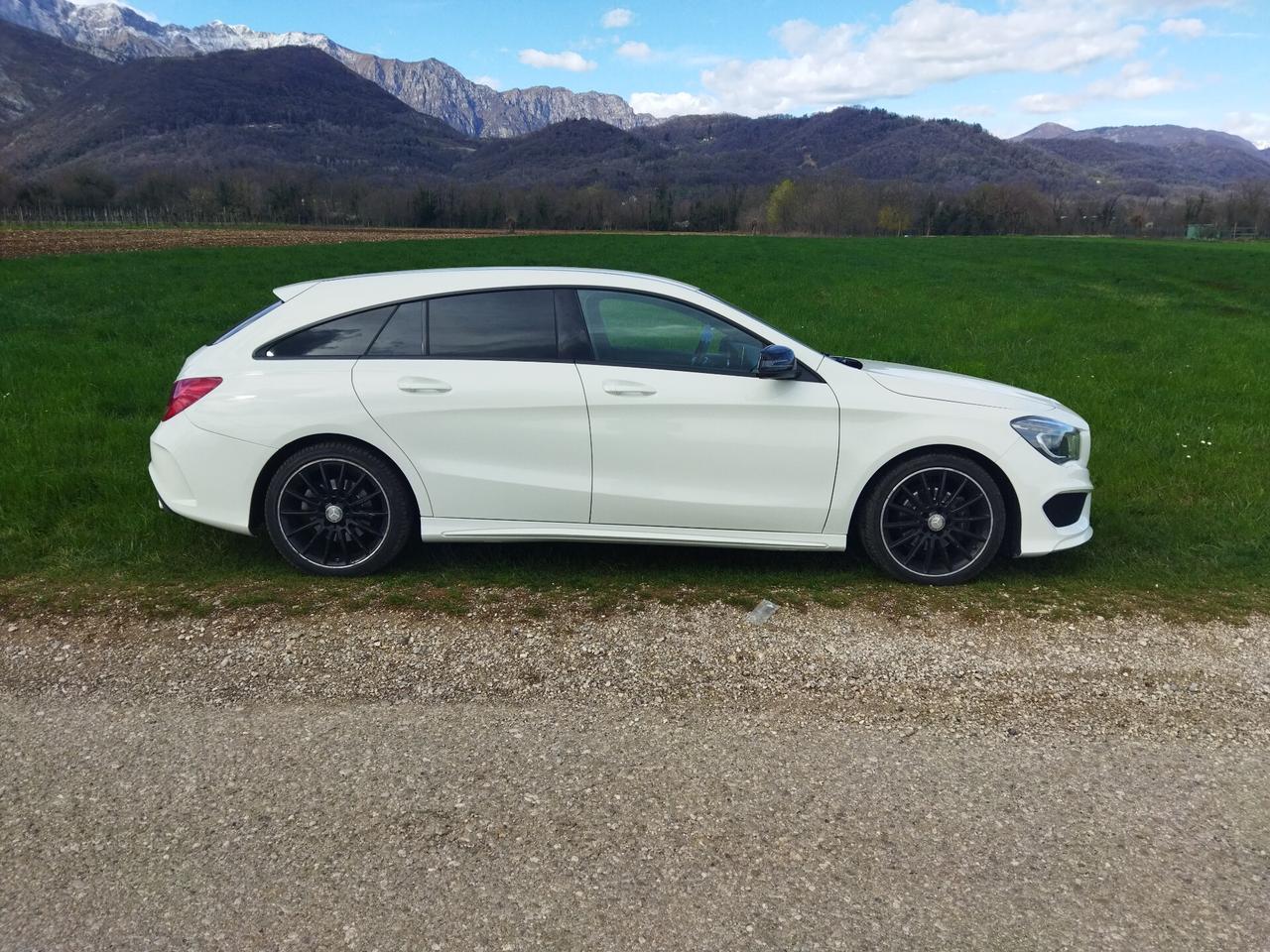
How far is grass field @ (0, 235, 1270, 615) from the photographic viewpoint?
485 centimetres

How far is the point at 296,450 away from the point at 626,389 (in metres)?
1.78

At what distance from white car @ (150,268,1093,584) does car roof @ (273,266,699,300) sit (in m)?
0.02

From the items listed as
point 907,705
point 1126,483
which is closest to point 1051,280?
point 1126,483

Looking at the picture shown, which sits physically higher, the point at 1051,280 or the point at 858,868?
the point at 1051,280

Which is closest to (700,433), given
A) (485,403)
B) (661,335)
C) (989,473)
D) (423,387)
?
(661,335)

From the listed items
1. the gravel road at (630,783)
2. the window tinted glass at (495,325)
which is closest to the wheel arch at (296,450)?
the window tinted glass at (495,325)

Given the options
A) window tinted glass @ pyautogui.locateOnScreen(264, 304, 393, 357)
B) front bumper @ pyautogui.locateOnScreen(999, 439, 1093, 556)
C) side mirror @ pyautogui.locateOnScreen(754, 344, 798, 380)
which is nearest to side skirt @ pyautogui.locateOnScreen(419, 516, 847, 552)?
side mirror @ pyautogui.locateOnScreen(754, 344, 798, 380)

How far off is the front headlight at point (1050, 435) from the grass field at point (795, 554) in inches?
28.9

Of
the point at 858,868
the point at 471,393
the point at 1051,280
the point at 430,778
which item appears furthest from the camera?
the point at 1051,280

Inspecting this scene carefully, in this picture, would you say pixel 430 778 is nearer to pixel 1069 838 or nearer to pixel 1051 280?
pixel 1069 838

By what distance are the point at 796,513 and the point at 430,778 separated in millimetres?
2517

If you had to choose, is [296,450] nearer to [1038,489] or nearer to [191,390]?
[191,390]

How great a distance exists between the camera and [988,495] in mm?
4871

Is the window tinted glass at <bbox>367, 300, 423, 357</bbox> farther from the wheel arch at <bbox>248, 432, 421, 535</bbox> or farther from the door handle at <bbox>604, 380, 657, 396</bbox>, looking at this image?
the door handle at <bbox>604, 380, 657, 396</bbox>
